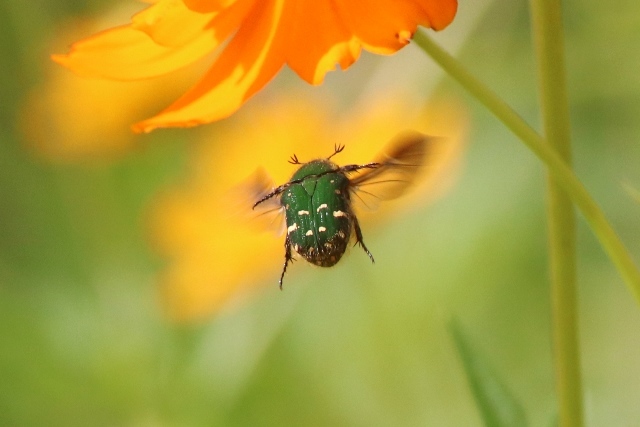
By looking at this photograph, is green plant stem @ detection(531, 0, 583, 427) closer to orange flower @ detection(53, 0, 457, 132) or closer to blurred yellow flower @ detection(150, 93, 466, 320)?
orange flower @ detection(53, 0, 457, 132)

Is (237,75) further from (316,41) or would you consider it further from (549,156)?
(549,156)

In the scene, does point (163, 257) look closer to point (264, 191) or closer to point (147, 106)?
point (147, 106)

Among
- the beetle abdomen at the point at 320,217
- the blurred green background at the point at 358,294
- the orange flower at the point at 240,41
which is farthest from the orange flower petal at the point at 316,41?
the blurred green background at the point at 358,294

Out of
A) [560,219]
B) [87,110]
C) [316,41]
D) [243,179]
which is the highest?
[87,110]

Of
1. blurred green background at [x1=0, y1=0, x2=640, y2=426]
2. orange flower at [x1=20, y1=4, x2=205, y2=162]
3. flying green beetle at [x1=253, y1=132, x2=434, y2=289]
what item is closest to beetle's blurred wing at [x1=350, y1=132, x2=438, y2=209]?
flying green beetle at [x1=253, y1=132, x2=434, y2=289]

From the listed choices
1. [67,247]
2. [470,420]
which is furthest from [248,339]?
[67,247]

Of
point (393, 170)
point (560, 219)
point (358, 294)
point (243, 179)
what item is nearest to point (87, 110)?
point (243, 179)
